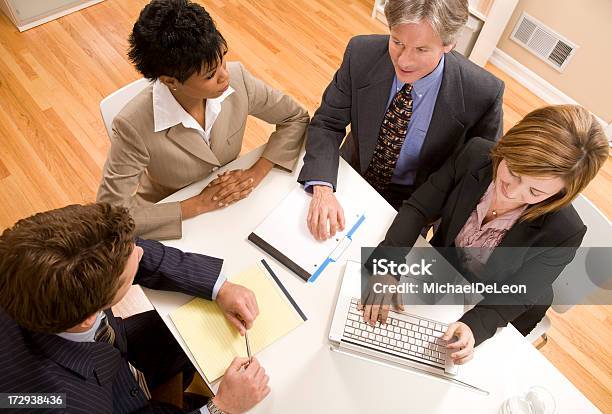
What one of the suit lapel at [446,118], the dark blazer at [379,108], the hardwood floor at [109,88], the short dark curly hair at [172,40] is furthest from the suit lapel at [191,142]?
the hardwood floor at [109,88]

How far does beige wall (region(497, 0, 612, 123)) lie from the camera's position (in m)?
2.65

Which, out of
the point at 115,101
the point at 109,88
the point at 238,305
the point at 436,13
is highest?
the point at 436,13

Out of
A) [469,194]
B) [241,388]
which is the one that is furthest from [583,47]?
[241,388]

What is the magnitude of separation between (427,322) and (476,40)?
8.10 feet

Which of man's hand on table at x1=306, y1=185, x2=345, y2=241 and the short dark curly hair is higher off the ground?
the short dark curly hair

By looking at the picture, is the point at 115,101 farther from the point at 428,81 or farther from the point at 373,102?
the point at 428,81

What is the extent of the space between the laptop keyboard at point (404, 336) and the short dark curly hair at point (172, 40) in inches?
31.6

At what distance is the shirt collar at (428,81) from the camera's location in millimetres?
1378

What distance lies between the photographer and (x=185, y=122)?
4.44ft

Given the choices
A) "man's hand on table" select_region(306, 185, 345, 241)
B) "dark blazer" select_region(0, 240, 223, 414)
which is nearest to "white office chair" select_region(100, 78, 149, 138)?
"dark blazer" select_region(0, 240, 223, 414)

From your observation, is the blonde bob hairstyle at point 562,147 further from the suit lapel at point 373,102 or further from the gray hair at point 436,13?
the suit lapel at point 373,102

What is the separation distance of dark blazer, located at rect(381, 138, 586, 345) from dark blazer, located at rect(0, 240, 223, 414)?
0.59m

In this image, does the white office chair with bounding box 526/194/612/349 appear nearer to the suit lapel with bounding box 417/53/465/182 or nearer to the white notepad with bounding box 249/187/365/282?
the suit lapel with bounding box 417/53/465/182

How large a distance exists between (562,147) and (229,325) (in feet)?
3.13
